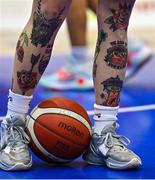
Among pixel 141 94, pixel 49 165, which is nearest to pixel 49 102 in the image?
pixel 49 165

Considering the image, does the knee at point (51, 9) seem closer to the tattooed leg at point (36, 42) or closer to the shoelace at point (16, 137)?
the tattooed leg at point (36, 42)

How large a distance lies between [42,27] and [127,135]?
0.62 m

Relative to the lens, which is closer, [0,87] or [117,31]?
[117,31]

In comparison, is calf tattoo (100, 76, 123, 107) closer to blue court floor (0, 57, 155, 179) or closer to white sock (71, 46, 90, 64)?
blue court floor (0, 57, 155, 179)

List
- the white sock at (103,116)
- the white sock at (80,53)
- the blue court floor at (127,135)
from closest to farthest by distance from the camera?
1. the blue court floor at (127,135)
2. the white sock at (103,116)
3. the white sock at (80,53)

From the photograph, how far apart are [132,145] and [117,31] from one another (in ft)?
1.42

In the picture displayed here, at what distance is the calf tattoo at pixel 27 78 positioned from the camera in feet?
5.87

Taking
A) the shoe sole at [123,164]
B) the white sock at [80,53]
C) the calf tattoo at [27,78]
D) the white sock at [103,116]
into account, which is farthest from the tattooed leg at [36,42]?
the white sock at [80,53]

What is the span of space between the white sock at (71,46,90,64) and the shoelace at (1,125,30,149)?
1.67 m

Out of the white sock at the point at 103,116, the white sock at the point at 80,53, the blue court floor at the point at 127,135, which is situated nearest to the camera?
the blue court floor at the point at 127,135

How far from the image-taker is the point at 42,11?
175 cm

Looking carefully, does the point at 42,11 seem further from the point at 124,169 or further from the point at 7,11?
the point at 7,11

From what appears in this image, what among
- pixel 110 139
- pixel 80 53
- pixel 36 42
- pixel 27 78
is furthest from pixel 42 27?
pixel 80 53

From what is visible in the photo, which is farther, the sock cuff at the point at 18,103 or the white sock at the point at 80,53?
the white sock at the point at 80,53
